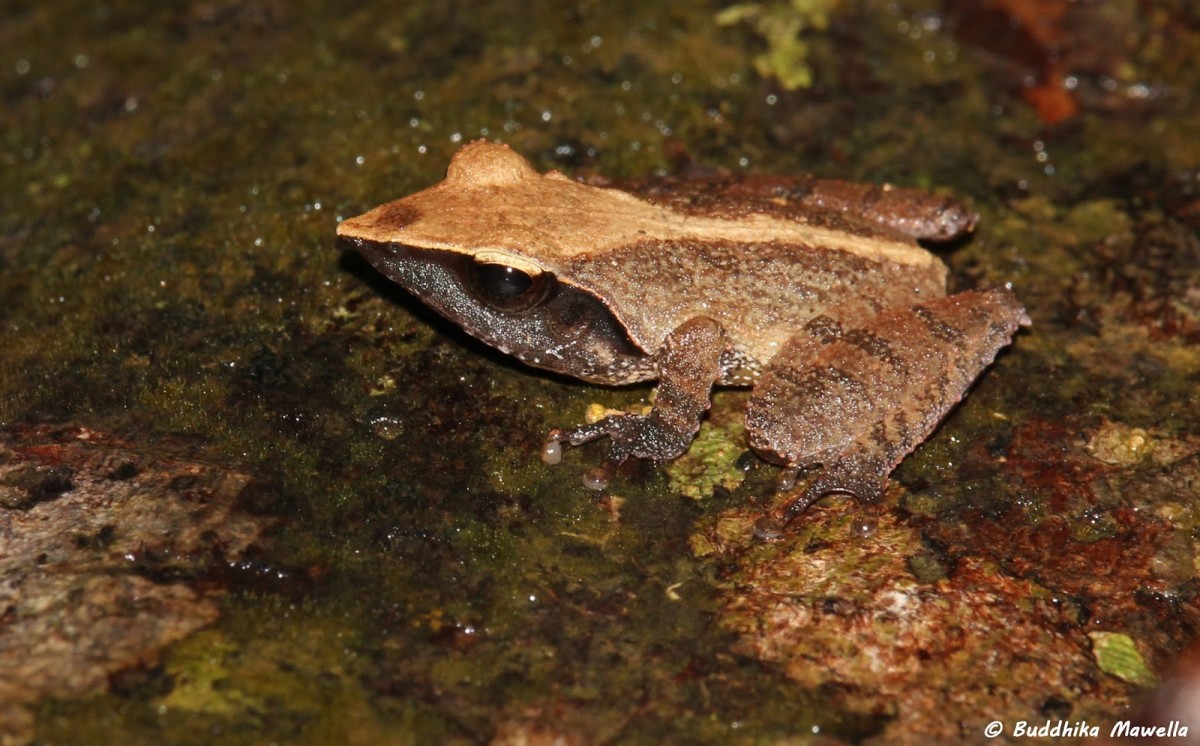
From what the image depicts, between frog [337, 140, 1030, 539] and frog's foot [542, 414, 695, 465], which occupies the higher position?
frog [337, 140, 1030, 539]

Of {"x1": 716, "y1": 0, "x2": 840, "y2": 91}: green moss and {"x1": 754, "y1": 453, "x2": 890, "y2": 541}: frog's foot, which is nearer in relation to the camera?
{"x1": 754, "y1": 453, "x2": 890, "y2": 541}: frog's foot

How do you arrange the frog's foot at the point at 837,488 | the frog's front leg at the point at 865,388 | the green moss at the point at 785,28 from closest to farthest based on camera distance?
the frog's foot at the point at 837,488
the frog's front leg at the point at 865,388
the green moss at the point at 785,28

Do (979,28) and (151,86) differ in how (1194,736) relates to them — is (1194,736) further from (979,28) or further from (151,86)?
(151,86)

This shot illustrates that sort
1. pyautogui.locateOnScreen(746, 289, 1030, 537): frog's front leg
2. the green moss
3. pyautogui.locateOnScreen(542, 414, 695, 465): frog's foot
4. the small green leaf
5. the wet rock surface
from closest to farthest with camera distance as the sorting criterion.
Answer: the wet rock surface → the small green leaf → pyautogui.locateOnScreen(746, 289, 1030, 537): frog's front leg → pyautogui.locateOnScreen(542, 414, 695, 465): frog's foot → the green moss

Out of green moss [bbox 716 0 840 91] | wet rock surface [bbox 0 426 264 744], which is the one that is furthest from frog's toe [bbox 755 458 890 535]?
green moss [bbox 716 0 840 91]

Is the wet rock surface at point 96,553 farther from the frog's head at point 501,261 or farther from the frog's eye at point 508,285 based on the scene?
the frog's eye at point 508,285

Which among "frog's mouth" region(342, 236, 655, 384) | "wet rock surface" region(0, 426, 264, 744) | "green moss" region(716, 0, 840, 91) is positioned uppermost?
"green moss" region(716, 0, 840, 91)

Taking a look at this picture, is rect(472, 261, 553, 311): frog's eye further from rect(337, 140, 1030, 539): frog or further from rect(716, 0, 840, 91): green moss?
rect(716, 0, 840, 91): green moss

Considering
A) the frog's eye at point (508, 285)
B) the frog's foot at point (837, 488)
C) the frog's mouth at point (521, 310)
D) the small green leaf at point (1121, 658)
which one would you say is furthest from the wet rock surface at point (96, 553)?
the small green leaf at point (1121, 658)
